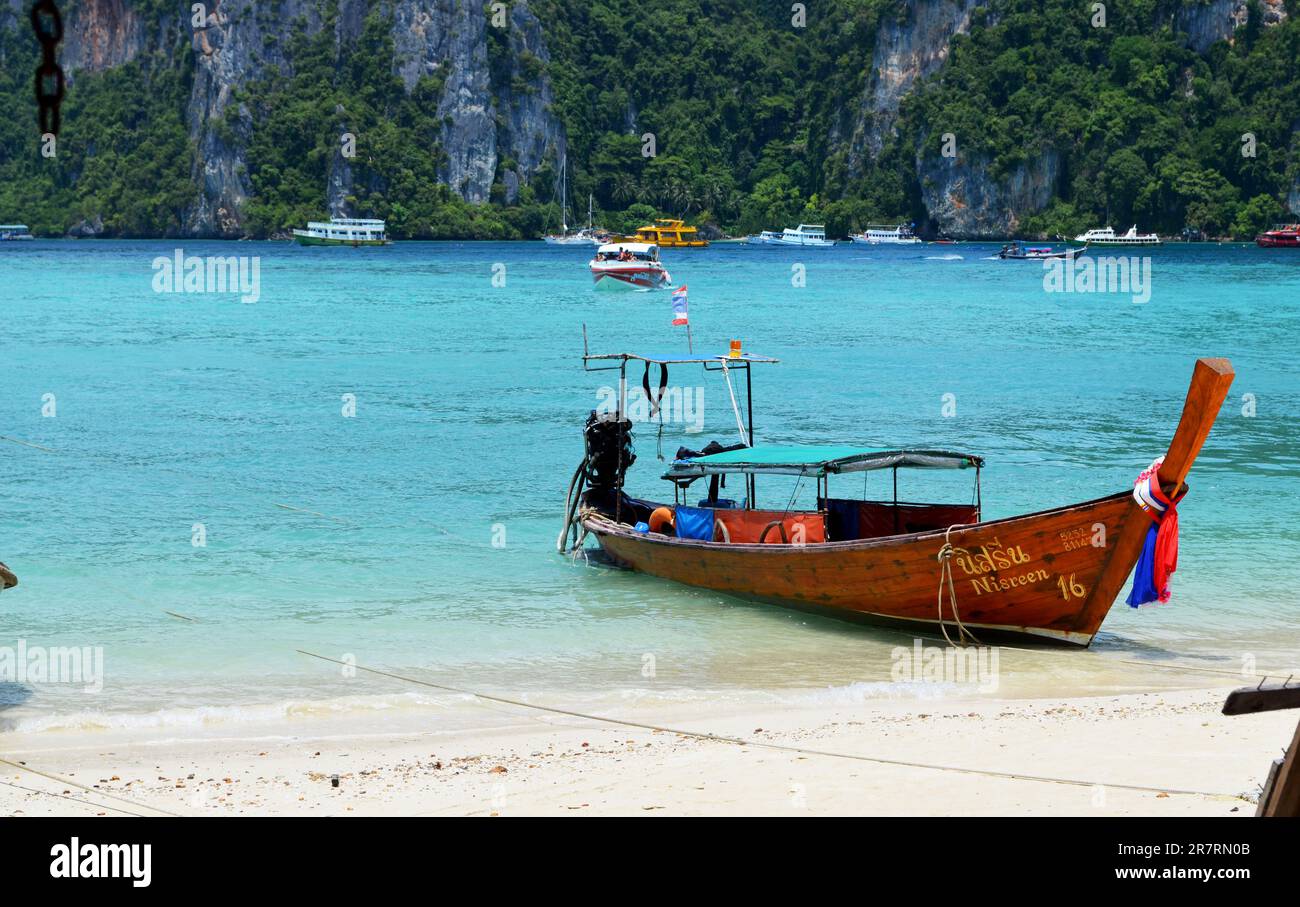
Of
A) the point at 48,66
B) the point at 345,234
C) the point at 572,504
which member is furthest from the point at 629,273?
the point at 48,66

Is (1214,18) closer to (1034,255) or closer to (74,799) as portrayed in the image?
(1034,255)

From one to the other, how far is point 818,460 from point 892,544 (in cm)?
166

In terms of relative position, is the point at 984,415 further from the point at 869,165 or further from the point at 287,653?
the point at 869,165

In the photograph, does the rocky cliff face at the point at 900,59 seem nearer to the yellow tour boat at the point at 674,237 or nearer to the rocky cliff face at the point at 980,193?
the rocky cliff face at the point at 980,193

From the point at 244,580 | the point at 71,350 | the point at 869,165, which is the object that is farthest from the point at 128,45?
the point at 244,580

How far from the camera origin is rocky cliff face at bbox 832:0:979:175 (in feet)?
544

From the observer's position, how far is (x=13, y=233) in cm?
16200

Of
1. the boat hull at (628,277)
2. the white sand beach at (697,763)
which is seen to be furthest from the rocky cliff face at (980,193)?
the white sand beach at (697,763)

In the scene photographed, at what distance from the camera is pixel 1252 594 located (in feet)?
52.1

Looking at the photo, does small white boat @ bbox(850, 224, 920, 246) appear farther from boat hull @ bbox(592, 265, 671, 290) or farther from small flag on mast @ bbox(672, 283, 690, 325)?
small flag on mast @ bbox(672, 283, 690, 325)
